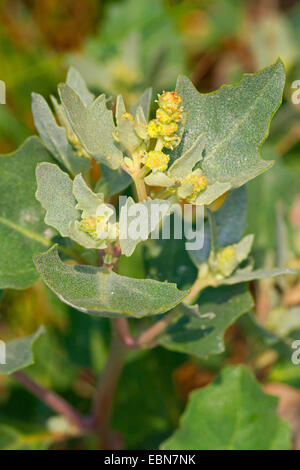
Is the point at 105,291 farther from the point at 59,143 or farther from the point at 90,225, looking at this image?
the point at 59,143

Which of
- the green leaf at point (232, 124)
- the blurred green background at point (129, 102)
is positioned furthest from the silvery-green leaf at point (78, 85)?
the blurred green background at point (129, 102)

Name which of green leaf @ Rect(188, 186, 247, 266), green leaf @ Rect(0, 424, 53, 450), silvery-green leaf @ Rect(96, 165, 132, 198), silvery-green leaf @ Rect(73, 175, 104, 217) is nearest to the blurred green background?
green leaf @ Rect(0, 424, 53, 450)

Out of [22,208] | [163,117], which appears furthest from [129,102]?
[163,117]

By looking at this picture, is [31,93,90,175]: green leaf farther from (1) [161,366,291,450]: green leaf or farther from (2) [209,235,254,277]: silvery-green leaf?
(1) [161,366,291,450]: green leaf

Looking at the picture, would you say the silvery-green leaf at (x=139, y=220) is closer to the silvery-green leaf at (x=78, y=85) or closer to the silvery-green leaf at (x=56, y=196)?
the silvery-green leaf at (x=56, y=196)

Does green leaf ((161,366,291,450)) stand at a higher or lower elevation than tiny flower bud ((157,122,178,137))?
lower

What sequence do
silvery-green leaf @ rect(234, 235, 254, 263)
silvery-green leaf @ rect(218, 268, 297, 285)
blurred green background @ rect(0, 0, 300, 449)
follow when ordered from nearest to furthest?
silvery-green leaf @ rect(218, 268, 297, 285) → silvery-green leaf @ rect(234, 235, 254, 263) → blurred green background @ rect(0, 0, 300, 449)

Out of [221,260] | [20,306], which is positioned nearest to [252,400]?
[221,260]
